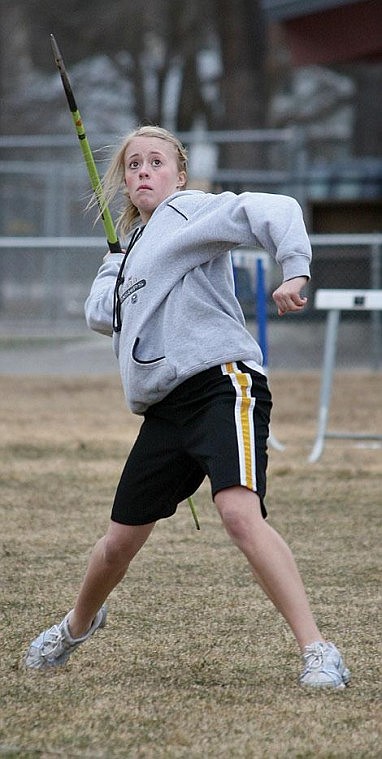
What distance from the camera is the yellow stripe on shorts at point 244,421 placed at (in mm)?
3574

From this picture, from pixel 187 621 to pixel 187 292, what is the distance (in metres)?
1.32

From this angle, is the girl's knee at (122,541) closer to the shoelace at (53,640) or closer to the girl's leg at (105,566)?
the girl's leg at (105,566)

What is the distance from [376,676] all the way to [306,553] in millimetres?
1815

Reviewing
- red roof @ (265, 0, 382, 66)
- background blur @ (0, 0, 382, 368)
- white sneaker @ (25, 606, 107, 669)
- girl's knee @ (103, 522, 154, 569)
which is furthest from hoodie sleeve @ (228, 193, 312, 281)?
red roof @ (265, 0, 382, 66)

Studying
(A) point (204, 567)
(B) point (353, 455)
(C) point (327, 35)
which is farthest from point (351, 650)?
(C) point (327, 35)

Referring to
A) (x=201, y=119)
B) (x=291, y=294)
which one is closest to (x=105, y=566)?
(x=291, y=294)

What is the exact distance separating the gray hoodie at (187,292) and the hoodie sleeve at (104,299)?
190 millimetres

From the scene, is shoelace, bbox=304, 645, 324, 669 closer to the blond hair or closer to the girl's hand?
the girl's hand

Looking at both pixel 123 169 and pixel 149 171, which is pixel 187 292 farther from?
pixel 123 169

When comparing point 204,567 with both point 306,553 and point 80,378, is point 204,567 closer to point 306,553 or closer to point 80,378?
point 306,553

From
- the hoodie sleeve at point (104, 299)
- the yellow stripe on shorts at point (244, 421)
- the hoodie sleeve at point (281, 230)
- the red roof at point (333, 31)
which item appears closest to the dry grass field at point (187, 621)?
the yellow stripe on shorts at point (244, 421)

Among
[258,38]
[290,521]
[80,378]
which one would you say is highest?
[258,38]

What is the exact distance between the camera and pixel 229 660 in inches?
159

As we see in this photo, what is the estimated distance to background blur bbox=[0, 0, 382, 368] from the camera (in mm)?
13773
